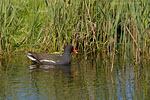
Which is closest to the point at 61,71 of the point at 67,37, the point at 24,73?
the point at 24,73

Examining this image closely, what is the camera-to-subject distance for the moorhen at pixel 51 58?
12.5 metres

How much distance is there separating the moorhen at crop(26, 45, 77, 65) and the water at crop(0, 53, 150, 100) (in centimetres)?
22

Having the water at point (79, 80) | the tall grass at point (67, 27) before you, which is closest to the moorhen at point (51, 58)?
the water at point (79, 80)

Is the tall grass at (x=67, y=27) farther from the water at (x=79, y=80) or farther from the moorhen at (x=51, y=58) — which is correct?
the water at (x=79, y=80)

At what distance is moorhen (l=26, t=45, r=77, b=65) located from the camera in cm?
1248

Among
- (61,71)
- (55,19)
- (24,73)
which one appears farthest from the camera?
(55,19)

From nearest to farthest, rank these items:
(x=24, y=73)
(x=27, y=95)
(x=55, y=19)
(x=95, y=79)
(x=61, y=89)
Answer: (x=27, y=95) → (x=61, y=89) → (x=95, y=79) → (x=24, y=73) → (x=55, y=19)

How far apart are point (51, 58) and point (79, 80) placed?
113 inches

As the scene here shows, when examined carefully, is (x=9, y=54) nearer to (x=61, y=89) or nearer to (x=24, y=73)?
(x=24, y=73)

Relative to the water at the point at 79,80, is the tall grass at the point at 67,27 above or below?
above

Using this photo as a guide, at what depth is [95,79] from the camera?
991cm

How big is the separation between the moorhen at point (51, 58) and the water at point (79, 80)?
22cm

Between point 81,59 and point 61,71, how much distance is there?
1.30m

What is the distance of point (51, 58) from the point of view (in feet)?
41.5
